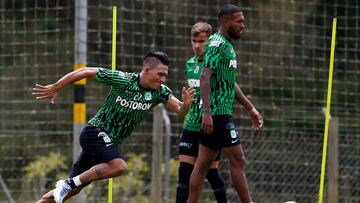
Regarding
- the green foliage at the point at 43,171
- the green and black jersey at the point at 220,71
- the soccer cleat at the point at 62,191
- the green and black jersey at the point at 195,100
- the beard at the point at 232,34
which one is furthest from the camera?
the green foliage at the point at 43,171

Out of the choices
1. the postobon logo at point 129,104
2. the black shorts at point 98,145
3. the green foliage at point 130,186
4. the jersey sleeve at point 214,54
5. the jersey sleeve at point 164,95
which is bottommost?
the green foliage at point 130,186

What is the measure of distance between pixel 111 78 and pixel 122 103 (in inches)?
9.9

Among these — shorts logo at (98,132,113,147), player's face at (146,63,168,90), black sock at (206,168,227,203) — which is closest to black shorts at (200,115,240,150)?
player's face at (146,63,168,90)

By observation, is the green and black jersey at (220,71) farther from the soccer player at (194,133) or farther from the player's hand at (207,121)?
the soccer player at (194,133)

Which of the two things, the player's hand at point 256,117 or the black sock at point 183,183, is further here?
the black sock at point 183,183

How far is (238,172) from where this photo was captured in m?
9.20

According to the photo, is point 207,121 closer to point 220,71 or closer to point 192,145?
point 220,71

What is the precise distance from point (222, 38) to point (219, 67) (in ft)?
0.89

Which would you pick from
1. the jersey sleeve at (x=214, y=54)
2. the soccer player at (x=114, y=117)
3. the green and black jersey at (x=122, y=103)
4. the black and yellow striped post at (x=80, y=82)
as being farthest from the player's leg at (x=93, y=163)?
the black and yellow striped post at (x=80, y=82)

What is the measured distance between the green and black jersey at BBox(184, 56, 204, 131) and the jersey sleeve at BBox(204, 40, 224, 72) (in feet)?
2.90

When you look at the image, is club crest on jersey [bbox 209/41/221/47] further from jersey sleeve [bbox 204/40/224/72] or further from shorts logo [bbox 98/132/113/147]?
shorts logo [bbox 98/132/113/147]

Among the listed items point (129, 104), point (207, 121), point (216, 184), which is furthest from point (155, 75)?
point (216, 184)

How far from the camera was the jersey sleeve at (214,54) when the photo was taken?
9172mm

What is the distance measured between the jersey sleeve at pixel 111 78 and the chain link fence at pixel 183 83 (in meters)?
4.24
